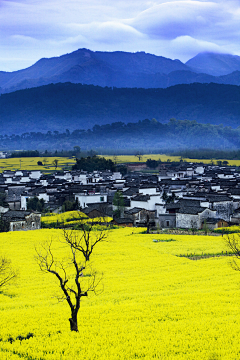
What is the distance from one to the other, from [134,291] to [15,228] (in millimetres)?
29103

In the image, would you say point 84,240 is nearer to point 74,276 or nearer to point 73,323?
point 74,276

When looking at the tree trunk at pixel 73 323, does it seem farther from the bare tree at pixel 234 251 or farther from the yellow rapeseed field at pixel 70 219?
the yellow rapeseed field at pixel 70 219

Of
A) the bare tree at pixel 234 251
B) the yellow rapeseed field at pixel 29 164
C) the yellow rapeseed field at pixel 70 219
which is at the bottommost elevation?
the yellow rapeseed field at pixel 70 219

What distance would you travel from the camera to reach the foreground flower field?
13180 mm

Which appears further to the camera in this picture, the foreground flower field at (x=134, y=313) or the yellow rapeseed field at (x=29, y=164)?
the yellow rapeseed field at (x=29, y=164)

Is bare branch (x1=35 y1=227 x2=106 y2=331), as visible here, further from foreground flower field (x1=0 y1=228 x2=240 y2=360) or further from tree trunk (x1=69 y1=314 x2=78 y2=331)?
foreground flower field (x1=0 y1=228 x2=240 y2=360)

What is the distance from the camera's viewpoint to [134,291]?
22250 mm

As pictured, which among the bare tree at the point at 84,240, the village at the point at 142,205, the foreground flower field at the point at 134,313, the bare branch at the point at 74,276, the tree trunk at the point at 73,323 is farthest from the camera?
the village at the point at 142,205

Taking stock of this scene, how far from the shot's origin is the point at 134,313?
17375 mm

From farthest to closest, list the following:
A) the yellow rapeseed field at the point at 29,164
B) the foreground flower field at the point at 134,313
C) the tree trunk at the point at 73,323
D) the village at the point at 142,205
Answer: the yellow rapeseed field at the point at 29,164 < the village at the point at 142,205 < the tree trunk at the point at 73,323 < the foreground flower field at the point at 134,313

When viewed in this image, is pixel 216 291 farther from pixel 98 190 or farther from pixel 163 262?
pixel 98 190

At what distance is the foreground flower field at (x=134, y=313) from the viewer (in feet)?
43.2

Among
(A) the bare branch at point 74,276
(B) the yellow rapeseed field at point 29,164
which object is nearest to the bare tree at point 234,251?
(A) the bare branch at point 74,276

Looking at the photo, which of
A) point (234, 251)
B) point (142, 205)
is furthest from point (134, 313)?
point (142, 205)
